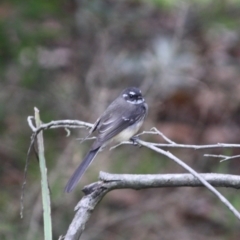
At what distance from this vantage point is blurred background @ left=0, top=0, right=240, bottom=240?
670cm

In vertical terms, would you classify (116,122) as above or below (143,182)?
below

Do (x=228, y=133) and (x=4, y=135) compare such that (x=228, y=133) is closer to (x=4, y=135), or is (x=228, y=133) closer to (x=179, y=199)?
(x=179, y=199)

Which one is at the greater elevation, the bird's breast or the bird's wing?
the bird's wing

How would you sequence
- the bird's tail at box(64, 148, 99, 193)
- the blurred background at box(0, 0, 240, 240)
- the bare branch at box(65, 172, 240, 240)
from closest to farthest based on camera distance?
the bare branch at box(65, 172, 240, 240), the bird's tail at box(64, 148, 99, 193), the blurred background at box(0, 0, 240, 240)

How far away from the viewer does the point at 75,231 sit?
2.61 m

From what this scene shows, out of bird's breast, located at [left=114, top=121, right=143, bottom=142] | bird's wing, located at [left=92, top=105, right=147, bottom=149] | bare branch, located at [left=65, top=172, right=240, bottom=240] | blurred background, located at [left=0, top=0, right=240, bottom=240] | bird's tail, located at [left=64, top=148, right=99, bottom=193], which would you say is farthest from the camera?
blurred background, located at [left=0, top=0, right=240, bottom=240]

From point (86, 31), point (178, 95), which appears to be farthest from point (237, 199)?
point (86, 31)

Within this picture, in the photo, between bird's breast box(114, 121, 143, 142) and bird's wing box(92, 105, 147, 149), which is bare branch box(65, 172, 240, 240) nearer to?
bird's wing box(92, 105, 147, 149)

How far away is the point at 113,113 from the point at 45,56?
377 centimetres

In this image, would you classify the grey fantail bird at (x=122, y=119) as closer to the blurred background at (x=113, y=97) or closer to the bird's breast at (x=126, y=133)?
the bird's breast at (x=126, y=133)

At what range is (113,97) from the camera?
7.87 meters

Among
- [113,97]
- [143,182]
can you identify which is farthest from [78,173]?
[113,97]

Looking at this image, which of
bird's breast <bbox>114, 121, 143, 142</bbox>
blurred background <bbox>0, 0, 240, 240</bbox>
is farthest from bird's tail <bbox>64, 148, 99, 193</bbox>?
blurred background <bbox>0, 0, 240, 240</bbox>

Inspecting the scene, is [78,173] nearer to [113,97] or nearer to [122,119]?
[122,119]
